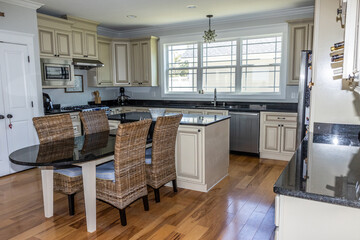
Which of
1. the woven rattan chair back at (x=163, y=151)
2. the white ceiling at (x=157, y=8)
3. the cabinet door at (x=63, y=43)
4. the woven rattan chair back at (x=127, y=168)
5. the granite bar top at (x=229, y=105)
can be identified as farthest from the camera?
the granite bar top at (x=229, y=105)

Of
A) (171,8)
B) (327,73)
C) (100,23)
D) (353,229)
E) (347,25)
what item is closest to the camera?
(353,229)

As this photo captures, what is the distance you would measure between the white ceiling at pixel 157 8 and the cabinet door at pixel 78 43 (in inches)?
12.4

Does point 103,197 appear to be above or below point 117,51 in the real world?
below

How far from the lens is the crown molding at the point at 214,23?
469 cm

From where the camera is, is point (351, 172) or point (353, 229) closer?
point (353, 229)

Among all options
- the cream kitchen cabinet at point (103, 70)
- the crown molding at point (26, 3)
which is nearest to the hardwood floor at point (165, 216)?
the crown molding at point (26, 3)

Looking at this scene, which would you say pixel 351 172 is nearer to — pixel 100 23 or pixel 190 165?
pixel 190 165

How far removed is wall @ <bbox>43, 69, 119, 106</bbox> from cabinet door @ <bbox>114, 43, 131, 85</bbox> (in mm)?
497

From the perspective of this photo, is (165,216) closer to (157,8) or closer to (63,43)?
(157,8)

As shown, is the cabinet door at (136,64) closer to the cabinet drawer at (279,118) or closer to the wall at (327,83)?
the cabinet drawer at (279,118)

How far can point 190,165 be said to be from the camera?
324 cm

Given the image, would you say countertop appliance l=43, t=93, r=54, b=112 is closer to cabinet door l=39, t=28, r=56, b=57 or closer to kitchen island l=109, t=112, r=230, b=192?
cabinet door l=39, t=28, r=56, b=57

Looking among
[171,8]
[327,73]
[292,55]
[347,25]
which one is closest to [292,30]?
[292,55]

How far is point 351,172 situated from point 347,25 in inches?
27.7
